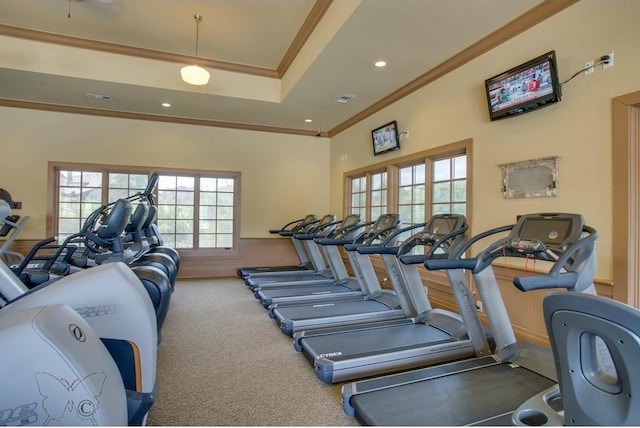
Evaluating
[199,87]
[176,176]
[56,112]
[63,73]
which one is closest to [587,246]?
[199,87]

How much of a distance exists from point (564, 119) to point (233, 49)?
416cm

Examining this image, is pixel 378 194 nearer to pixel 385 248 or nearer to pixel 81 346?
pixel 385 248

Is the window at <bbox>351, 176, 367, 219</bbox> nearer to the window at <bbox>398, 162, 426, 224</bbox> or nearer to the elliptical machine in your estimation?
the window at <bbox>398, 162, 426, 224</bbox>

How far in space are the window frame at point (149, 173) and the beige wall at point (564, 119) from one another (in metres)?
4.37


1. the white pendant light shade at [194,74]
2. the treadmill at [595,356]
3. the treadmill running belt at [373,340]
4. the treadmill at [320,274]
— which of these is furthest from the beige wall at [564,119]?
the white pendant light shade at [194,74]

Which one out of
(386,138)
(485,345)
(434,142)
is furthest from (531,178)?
(386,138)

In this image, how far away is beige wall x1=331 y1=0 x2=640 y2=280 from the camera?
8.81 ft

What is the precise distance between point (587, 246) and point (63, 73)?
6.00 metres

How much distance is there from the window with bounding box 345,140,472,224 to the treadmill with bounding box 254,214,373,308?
0.80 metres

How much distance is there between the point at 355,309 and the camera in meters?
4.22

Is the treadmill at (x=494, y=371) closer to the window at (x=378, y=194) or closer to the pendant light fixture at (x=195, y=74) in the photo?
the window at (x=378, y=194)

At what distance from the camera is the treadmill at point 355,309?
375 centimetres

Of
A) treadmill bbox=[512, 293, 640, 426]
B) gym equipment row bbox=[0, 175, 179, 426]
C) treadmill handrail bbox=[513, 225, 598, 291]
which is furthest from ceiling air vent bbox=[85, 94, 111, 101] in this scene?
treadmill bbox=[512, 293, 640, 426]

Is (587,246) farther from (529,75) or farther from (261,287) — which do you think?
(261,287)
